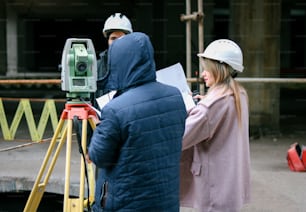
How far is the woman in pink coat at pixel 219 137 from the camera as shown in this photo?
2.31 meters

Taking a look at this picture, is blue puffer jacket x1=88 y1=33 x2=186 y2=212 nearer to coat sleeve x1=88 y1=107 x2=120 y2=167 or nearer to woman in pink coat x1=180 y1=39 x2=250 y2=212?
coat sleeve x1=88 y1=107 x2=120 y2=167

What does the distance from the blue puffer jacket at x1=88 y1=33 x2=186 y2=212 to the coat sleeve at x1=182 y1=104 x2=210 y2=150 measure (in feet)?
0.75

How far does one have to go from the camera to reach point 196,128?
2.28 meters

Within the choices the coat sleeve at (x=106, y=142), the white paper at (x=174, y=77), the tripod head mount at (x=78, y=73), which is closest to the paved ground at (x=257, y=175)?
the white paper at (x=174, y=77)

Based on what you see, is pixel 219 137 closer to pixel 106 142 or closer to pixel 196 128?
pixel 196 128

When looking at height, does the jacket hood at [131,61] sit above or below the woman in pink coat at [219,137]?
above

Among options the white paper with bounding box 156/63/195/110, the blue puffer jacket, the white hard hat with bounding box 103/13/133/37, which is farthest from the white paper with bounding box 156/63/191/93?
the blue puffer jacket

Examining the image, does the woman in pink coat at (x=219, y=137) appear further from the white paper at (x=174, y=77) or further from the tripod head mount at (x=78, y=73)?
the tripod head mount at (x=78, y=73)

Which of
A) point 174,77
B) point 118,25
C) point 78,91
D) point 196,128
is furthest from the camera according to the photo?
point 118,25

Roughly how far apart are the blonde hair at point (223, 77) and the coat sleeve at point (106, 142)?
0.64m

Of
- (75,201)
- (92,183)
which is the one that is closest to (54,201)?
(92,183)

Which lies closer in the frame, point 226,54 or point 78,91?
point 226,54

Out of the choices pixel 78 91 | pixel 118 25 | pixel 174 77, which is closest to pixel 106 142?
pixel 78 91

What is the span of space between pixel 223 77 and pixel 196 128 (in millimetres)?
278
